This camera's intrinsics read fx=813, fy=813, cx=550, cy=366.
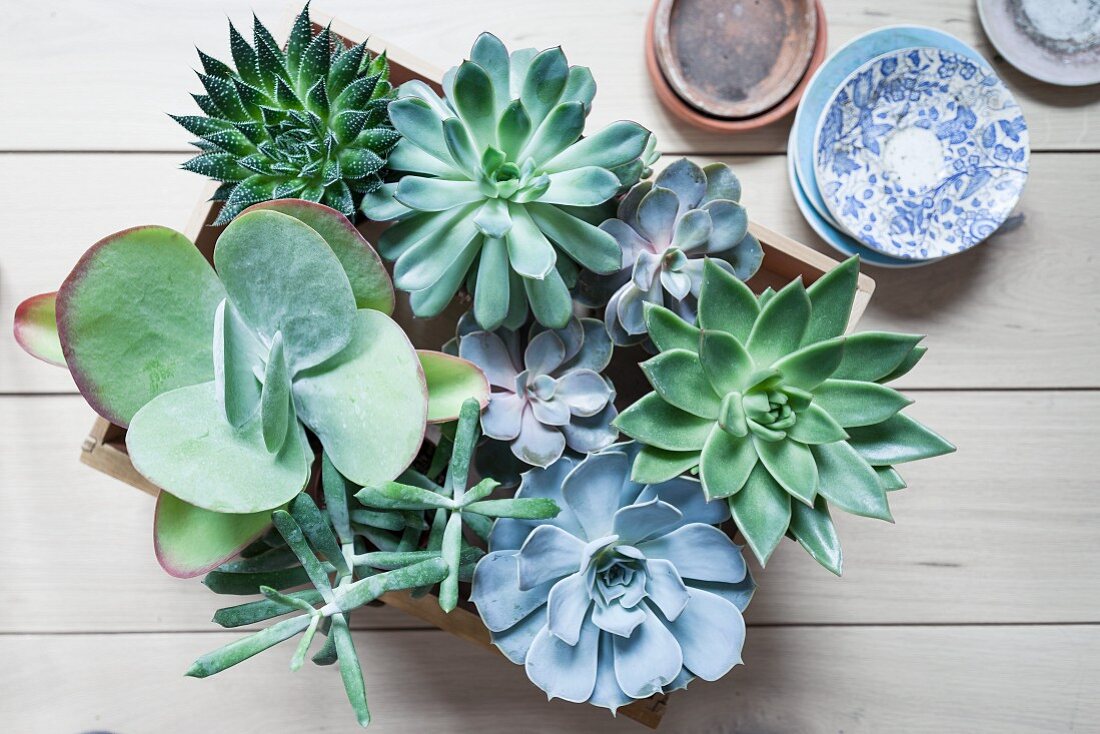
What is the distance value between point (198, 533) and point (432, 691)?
1.32 feet

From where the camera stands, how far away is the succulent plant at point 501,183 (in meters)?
0.51

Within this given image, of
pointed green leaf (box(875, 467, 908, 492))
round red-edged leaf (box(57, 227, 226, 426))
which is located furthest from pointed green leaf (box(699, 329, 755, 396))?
round red-edged leaf (box(57, 227, 226, 426))

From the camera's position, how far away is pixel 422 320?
26.6 inches

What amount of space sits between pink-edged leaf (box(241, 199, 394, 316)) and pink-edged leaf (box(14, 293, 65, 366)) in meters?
0.15

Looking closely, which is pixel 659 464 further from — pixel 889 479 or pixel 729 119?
pixel 729 119

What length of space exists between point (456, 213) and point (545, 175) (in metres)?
0.07

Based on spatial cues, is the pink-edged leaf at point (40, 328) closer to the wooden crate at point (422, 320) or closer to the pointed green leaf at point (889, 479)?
the wooden crate at point (422, 320)

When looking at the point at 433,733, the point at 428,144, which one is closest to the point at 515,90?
the point at 428,144

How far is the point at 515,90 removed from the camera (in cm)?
56

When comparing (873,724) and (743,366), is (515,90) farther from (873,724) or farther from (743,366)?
(873,724)

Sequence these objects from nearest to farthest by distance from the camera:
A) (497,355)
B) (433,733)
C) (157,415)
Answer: (157,415) → (497,355) → (433,733)

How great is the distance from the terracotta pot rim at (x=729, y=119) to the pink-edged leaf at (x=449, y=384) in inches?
17.2

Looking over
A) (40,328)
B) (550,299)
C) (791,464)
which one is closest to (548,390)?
(550,299)

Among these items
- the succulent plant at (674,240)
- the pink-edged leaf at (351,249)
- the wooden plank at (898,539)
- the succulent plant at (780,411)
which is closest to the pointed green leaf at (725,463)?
the succulent plant at (780,411)
